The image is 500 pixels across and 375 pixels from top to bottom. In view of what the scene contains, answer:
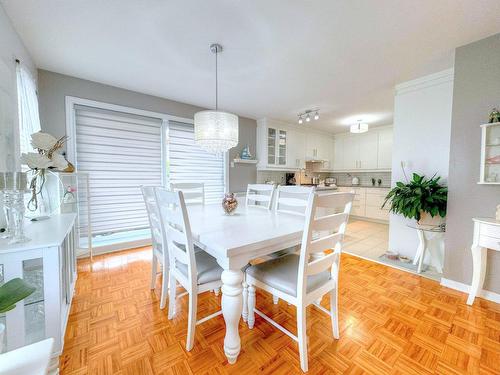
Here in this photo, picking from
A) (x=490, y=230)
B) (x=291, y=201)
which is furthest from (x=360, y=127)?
(x=291, y=201)

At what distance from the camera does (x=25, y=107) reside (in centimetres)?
188

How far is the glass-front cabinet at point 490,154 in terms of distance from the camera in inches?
71.7

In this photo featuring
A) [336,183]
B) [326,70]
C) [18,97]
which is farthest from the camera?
[336,183]

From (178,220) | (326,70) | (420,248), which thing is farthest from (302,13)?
(420,248)

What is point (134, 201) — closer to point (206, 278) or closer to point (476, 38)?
point (206, 278)

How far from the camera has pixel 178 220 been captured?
1.30 metres

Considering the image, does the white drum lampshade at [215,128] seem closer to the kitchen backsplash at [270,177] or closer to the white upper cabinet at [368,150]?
the kitchen backsplash at [270,177]

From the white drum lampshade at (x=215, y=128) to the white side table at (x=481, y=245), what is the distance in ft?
7.49

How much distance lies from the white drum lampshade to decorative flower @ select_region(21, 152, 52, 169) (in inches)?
46.1

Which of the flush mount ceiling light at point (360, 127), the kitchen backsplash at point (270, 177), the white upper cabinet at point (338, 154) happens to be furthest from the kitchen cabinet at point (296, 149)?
the white upper cabinet at point (338, 154)

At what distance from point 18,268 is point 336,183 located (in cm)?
624

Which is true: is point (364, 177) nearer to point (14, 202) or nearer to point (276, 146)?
point (276, 146)

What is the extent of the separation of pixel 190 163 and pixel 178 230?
2.51 m

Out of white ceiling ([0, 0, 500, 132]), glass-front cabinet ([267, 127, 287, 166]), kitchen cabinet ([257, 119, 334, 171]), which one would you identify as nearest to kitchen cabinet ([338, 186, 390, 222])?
kitchen cabinet ([257, 119, 334, 171])
